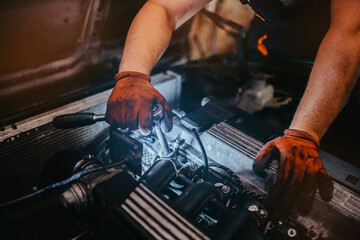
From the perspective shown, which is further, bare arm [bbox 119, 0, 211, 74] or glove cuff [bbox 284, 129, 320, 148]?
bare arm [bbox 119, 0, 211, 74]

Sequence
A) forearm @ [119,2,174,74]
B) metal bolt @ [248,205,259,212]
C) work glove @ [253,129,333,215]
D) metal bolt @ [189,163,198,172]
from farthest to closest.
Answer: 1. forearm @ [119,2,174,74]
2. metal bolt @ [189,163,198,172]
3. metal bolt @ [248,205,259,212]
4. work glove @ [253,129,333,215]

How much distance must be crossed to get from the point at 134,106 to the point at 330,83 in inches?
43.0

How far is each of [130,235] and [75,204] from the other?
293 millimetres

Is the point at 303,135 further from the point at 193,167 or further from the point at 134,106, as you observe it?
the point at 134,106

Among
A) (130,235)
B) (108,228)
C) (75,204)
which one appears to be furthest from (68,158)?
(130,235)

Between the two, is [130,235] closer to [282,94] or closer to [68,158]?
[68,158]

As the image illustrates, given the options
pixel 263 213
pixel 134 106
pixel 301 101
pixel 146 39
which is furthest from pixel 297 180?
pixel 146 39

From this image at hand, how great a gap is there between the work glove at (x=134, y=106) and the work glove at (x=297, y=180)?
1.99 ft

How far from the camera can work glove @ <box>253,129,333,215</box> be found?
1150 mm

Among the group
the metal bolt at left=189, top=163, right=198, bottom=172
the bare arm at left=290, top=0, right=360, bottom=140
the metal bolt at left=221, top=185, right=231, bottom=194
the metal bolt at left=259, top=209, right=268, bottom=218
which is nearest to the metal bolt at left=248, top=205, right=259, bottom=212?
the metal bolt at left=259, top=209, right=268, bottom=218

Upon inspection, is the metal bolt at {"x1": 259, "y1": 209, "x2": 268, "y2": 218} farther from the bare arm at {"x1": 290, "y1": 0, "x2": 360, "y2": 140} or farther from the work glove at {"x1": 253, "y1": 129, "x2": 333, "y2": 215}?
the bare arm at {"x1": 290, "y1": 0, "x2": 360, "y2": 140}

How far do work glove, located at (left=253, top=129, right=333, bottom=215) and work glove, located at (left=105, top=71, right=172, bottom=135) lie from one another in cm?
61

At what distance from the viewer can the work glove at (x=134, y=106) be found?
132cm

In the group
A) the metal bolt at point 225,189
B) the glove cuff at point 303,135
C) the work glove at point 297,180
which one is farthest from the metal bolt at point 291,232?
the glove cuff at point 303,135
